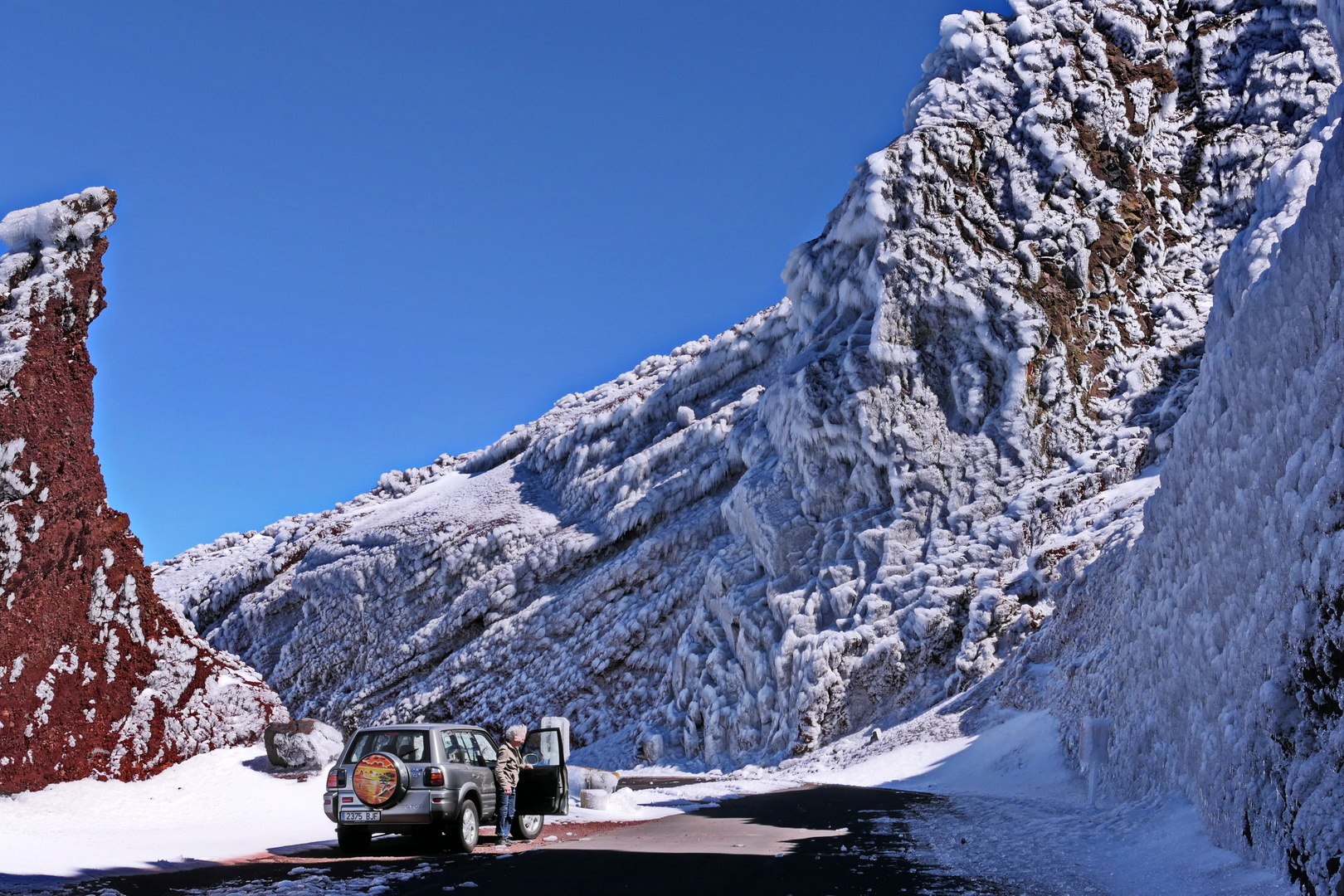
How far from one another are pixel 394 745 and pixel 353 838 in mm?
1093

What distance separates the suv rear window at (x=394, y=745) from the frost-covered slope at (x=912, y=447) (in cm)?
2446

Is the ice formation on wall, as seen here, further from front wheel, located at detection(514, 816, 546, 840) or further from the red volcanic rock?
the red volcanic rock

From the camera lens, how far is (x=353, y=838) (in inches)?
454

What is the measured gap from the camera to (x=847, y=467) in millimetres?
41781

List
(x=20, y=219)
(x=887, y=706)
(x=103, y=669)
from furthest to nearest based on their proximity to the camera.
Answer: (x=887, y=706)
(x=20, y=219)
(x=103, y=669)

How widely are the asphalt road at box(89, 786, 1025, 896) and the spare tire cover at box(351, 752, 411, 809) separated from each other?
2.13 feet

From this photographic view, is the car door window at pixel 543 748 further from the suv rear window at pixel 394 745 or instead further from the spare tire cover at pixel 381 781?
the spare tire cover at pixel 381 781

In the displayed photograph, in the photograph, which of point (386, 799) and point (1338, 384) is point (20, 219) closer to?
point (386, 799)

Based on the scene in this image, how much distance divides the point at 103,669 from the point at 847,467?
103 ft

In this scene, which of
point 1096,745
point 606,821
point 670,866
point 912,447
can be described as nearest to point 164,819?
point 606,821

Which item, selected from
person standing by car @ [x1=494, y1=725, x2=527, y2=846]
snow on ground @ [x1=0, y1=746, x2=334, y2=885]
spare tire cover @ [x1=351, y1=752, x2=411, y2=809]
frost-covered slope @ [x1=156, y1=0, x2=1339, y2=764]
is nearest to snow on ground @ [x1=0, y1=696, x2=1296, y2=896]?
snow on ground @ [x1=0, y1=746, x2=334, y2=885]

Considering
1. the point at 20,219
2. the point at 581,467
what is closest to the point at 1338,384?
the point at 20,219

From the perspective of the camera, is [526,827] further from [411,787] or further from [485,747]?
[411,787]

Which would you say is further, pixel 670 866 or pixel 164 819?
pixel 164 819
